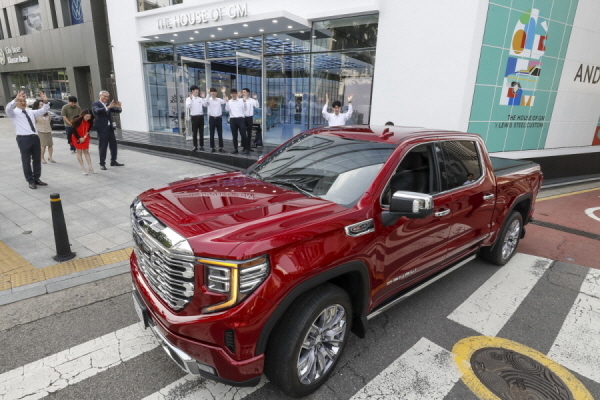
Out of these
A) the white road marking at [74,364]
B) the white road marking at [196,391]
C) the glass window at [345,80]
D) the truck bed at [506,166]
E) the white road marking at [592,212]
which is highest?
the glass window at [345,80]

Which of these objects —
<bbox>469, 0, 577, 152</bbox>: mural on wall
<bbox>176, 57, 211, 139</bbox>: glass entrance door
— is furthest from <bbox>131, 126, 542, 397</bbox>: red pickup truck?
<bbox>176, 57, 211, 139</bbox>: glass entrance door

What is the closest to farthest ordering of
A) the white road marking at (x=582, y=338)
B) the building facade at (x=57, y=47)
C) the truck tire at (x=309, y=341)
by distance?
the truck tire at (x=309, y=341)
the white road marking at (x=582, y=338)
the building facade at (x=57, y=47)

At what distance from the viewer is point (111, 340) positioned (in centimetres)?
300

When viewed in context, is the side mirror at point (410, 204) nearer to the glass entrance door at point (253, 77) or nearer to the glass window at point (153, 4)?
the glass entrance door at point (253, 77)

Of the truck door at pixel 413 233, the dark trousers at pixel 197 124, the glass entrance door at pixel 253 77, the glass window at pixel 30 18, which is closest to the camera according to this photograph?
the truck door at pixel 413 233

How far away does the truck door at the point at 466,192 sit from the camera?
3441 millimetres

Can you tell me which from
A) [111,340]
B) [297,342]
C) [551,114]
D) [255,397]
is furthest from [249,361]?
[551,114]

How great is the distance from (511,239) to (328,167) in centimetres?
334

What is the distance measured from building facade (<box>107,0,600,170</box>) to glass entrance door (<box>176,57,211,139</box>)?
0.07 meters

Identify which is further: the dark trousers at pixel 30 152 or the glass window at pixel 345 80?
the glass window at pixel 345 80

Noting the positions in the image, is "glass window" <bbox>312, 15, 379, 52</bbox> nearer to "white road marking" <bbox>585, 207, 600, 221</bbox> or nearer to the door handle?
"white road marking" <bbox>585, 207, 600, 221</bbox>

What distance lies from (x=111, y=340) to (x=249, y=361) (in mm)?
1659

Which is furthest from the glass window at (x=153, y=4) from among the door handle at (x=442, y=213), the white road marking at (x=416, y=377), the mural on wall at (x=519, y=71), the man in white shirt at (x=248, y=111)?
the white road marking at (x=416, y=377)

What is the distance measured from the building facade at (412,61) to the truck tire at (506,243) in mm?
4688
